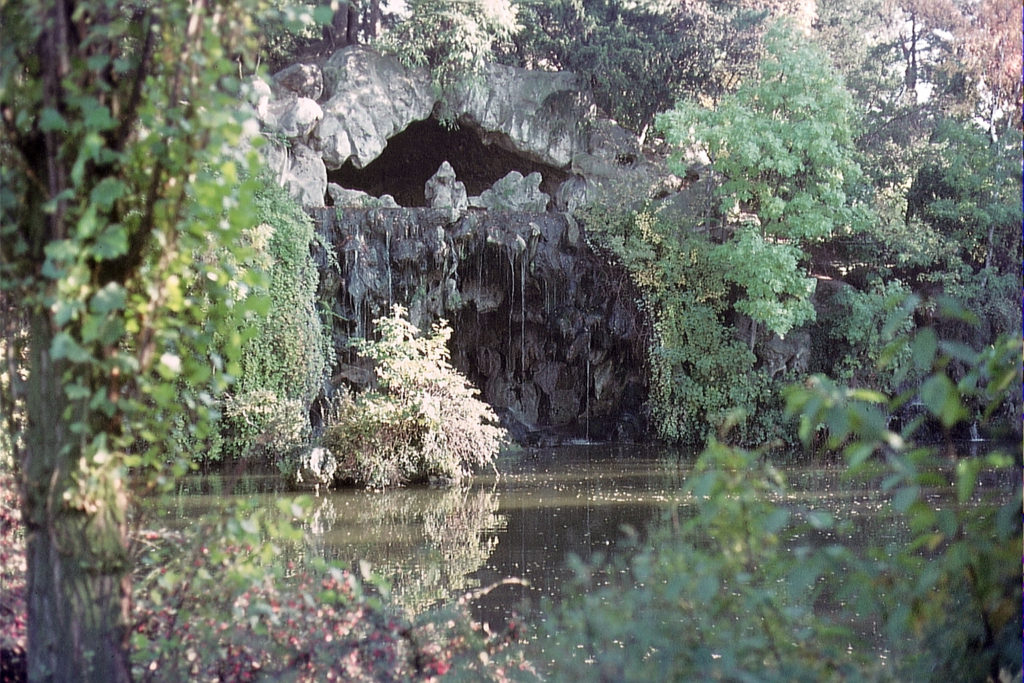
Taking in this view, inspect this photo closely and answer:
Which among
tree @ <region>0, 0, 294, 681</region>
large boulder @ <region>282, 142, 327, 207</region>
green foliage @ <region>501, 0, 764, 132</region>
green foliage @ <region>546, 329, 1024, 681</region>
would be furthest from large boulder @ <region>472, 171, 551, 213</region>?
green foliage @ <region>546, 329, 1024, 681</region>

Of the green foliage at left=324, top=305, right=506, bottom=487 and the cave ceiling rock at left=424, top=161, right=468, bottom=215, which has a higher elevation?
the cave ceiling rock at left=424, top=161, right=468, bottom=215

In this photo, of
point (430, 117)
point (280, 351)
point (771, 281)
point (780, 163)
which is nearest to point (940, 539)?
point (280, 351)

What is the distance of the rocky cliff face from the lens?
1738 cm

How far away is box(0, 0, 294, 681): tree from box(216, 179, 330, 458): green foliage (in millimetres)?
10309

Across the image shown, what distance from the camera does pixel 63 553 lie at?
2.67 m

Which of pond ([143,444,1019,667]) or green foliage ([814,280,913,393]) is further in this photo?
green foliage ([814,280,913,393])

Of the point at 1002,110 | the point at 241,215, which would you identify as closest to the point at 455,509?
the point at 241,215

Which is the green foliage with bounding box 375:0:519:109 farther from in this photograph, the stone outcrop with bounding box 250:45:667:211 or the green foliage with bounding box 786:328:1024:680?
the green foliage with bounding box 786:328:1024:680

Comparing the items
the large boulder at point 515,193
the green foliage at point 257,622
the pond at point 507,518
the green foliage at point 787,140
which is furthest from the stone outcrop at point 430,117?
the green foliage at point 257,622

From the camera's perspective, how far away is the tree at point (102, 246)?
254cm

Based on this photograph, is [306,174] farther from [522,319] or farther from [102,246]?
[102,246]

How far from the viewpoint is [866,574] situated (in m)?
2.32

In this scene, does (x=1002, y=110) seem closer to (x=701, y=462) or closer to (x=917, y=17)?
(x=917, y=17)

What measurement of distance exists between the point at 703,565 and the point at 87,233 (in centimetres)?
173
